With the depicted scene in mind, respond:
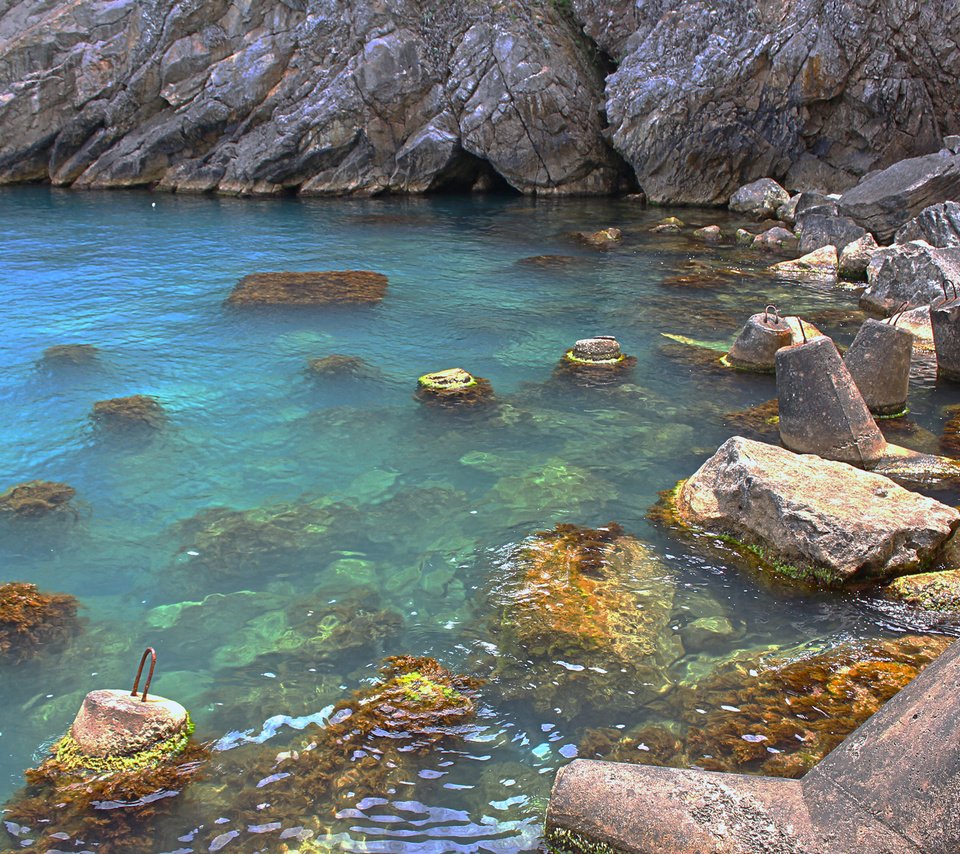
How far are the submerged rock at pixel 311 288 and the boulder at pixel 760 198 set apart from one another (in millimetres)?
14297

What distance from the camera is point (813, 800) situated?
4379 millimetres

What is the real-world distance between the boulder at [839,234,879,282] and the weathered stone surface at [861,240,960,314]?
2.50 meters

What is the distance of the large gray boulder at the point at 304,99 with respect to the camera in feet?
102

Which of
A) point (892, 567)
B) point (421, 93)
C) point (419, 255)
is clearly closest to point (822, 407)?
point (892, 567)

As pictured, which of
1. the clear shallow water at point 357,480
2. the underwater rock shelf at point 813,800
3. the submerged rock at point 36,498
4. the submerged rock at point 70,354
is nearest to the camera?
the underwater rock shelf at point 813,800

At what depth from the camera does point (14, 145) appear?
33.6 m

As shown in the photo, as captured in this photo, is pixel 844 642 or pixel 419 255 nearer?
pixel 844 642

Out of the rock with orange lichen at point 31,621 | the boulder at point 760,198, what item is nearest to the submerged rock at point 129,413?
the rock with orange lichen at point 31,621

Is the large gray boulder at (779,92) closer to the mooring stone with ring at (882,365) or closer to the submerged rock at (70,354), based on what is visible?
the mooring stone with ring at (882,365)

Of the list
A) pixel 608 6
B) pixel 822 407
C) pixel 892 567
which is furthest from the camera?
pixel 608 6

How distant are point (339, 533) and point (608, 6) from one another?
29.6 m

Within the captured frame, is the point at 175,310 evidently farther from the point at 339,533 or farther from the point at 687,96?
the point at 687,96

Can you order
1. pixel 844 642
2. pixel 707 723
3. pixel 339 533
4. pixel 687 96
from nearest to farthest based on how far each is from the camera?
pixel 707 723 < pixel 844 642 < pixel 339 533 < pixel 687 96

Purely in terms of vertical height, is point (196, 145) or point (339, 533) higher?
point (196, 145)
